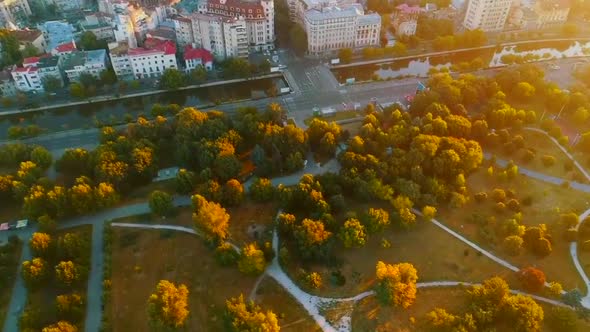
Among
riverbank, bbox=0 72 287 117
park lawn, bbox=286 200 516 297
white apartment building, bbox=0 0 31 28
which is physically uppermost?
white apartment building, bbox=0 0 31 28

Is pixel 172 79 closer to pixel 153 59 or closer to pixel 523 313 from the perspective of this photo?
pixel 153 59

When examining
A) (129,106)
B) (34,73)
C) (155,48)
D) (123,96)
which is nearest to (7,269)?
(129,106)

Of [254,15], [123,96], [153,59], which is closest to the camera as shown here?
[123,96]

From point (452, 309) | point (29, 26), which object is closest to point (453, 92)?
point (452, 309)

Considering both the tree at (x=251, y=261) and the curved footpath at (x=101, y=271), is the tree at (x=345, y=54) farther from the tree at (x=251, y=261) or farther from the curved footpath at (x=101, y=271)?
the tree at (x=251, y=261)

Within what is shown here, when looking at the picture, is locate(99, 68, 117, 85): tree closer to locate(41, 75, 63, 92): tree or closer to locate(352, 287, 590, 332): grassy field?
locate(41, 75, 63, 92): tree

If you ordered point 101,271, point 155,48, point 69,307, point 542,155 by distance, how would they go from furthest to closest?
point 155,48
point 542,155
point 101,271
point 69,307

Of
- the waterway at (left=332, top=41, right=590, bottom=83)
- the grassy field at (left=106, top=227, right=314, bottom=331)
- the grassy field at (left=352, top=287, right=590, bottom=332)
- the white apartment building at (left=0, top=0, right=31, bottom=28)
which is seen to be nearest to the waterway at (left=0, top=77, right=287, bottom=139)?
the waterway at (left=332, top=41, right=590, bottom=83)
